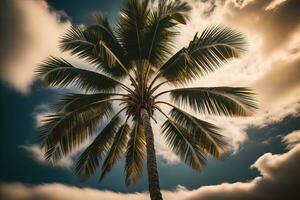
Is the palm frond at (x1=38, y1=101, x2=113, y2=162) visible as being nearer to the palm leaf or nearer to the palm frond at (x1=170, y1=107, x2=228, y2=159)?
the palm leaf

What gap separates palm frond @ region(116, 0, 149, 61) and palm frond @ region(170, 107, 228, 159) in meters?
2.22

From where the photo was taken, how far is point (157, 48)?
9.22m

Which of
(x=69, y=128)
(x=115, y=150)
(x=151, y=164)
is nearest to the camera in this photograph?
(x=151, y=164)

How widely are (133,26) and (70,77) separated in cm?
241

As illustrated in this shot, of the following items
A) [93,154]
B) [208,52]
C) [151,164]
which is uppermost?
[208,52]

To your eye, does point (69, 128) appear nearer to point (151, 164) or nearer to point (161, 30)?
point (151, 164)

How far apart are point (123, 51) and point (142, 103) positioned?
1.90 meters

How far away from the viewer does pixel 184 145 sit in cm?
960

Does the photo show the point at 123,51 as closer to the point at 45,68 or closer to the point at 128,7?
the point at 128,7

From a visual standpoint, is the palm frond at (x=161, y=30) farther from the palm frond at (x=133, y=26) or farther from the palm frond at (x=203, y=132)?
the palm frond at (x=203, y=132)

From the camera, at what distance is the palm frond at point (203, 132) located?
8917 millimetres

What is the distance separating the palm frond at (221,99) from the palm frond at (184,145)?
0.92 meters

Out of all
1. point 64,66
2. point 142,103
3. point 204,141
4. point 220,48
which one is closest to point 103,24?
point 64,66

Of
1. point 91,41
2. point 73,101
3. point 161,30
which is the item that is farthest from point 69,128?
point 161,30
